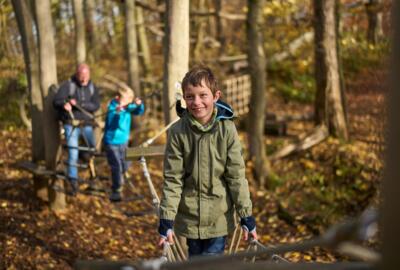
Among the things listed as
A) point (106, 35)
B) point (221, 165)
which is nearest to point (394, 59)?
point (221, 165)

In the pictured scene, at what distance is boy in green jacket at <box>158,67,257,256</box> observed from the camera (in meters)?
3.69

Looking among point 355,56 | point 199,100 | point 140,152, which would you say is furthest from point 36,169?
point 355,56

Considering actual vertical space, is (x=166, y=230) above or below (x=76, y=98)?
below

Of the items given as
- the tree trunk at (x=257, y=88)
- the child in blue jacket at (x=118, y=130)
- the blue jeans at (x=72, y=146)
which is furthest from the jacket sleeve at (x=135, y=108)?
the tree trunk at (x=257, y=88)

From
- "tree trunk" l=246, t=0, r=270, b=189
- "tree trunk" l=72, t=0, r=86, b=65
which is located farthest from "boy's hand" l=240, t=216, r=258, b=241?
"tree trunk" l=72, t=0, r=86, b=65

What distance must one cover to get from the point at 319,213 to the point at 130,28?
16.9 ft

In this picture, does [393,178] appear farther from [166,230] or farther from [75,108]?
[75,108]

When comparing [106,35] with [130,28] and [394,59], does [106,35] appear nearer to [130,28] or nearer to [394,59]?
[130,28]

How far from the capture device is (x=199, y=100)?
3.65 meters

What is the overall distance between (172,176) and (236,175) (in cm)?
39

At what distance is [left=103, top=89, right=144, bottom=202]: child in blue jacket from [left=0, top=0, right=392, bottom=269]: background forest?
294mm

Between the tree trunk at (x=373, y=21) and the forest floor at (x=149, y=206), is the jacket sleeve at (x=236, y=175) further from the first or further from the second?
the tree trunk at (x=373, y=21)

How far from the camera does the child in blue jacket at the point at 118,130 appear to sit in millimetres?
6926

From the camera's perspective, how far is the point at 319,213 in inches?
388
